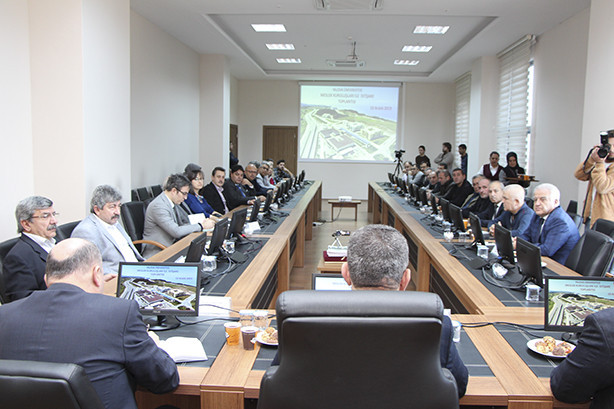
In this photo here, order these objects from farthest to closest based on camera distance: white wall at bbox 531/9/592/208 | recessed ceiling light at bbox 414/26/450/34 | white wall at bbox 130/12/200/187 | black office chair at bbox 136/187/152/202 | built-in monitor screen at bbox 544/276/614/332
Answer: recessed ceiling light at bbox 414/26/450/34 → white wall at bbox 130/12/200/187 → black office chair at bbox 136/187/152/202 → white wall at bbox 531/9/592/208 → built-in monitor screen at bbox 544/276/614/332

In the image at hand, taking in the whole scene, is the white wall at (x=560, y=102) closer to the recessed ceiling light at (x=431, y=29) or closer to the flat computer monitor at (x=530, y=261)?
the recessed ceiling light at (x=431, y=29)

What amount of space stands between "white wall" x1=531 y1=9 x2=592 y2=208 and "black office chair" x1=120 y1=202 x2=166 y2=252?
5.78 m

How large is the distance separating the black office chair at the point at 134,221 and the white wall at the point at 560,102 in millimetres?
5783

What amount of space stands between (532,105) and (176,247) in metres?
7.23

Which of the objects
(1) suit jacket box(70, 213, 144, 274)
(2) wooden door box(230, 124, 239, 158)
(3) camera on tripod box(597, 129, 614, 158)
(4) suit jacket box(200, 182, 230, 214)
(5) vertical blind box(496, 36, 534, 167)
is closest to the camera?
(1) suit jacket box(70, 213, 144, 274)

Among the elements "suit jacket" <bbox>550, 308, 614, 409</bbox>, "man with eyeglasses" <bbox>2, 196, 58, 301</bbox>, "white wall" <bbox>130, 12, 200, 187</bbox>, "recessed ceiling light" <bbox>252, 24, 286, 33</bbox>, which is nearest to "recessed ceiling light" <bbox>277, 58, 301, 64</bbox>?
"white wall" <bbox>130, 12, 200, 187</bbox>

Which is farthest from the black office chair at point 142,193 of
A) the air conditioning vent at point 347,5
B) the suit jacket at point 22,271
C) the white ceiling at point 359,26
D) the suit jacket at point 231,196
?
the suit jacket at point 22,271

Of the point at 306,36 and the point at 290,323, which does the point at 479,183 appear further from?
the point at 290,323

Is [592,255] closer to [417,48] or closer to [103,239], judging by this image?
[103,239]

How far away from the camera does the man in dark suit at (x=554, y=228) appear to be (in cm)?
378

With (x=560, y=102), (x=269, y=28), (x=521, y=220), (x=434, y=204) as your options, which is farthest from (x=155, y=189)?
(x=560, y=102)

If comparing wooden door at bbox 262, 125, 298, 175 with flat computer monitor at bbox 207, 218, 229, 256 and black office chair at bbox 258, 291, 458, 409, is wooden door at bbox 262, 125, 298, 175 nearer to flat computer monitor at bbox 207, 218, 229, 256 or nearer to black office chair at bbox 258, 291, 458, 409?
flat computer monitor at bbox 207, 218, 229, 256

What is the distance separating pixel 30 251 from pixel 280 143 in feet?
41.6

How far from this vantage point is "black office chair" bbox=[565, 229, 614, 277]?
3.06 meters
